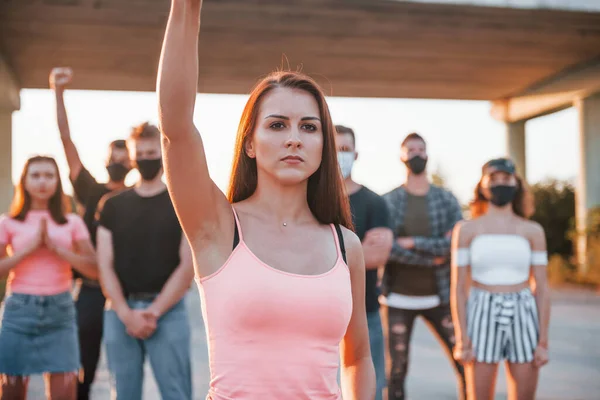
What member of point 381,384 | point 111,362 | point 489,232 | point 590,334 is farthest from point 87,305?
point 590,334

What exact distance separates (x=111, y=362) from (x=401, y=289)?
7.39 feet

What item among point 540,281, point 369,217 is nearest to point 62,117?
point 369,217

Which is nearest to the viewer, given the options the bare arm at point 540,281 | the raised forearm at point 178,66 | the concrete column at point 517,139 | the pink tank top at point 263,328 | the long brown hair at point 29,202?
the raised forearm at point 178,66

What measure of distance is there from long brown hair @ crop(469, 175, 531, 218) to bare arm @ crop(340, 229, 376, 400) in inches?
118

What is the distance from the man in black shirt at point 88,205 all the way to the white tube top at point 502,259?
2.69 meters

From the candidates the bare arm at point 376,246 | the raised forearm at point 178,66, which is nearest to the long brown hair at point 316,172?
the raised forearm at point 178,66

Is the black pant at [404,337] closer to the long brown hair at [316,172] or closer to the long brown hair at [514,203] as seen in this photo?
the long brown hair at [514,203]

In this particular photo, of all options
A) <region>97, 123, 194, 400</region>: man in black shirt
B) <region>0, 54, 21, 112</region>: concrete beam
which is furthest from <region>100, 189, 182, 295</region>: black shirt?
<region>0, 54, 21, 112</region>: concrete beam

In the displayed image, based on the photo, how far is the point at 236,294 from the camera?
1807mm

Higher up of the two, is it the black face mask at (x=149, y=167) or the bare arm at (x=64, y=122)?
the bare arm at (x=64, y=122)

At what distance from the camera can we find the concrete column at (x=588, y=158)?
20.1 meters

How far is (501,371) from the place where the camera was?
788 centimetres

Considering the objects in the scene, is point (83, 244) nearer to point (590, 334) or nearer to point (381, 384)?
point (381, 384)

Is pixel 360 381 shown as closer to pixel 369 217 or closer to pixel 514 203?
pixel 369 217
